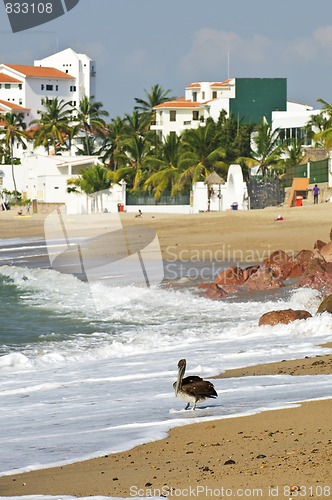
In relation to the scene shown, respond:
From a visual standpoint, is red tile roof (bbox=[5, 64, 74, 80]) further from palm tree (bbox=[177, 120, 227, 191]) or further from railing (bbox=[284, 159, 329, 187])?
railing (bbox=[284, 159, 329, 187])

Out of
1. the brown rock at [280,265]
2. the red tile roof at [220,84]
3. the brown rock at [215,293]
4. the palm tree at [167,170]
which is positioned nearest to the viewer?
the brown rock at [215,293]

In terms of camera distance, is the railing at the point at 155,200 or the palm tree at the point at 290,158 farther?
the palm tree at the point at 290,158

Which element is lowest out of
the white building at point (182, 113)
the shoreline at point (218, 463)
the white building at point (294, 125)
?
the shoreline at point (218, 463)

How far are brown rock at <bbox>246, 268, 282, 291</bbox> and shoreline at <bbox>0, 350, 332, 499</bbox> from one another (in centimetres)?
1170

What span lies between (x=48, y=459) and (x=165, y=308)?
11.0 meters

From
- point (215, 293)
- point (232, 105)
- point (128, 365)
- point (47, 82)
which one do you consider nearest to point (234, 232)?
point (215, 293)

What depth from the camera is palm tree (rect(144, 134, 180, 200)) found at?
54.9 metres

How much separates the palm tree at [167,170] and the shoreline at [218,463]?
47.2 metres

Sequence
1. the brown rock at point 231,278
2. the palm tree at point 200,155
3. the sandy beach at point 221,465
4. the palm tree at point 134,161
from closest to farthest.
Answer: the sandy beach at point 221,465 → the brown rock at point 231,278 → the palm tree at point 200,155 → the palm tree at point 134,161

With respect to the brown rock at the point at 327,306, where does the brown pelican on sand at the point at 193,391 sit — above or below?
above

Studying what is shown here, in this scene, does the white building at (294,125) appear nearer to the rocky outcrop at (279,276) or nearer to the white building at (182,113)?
the white building at (182,113)

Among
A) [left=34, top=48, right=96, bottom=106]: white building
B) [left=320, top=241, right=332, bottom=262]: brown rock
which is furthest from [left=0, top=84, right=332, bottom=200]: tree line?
[left=34, top=48, right=96, bottom=106]: white building

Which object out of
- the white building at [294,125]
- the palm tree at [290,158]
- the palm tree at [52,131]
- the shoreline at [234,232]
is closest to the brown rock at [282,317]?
the shoreline at [234,232]

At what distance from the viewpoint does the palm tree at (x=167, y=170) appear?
5491cm
